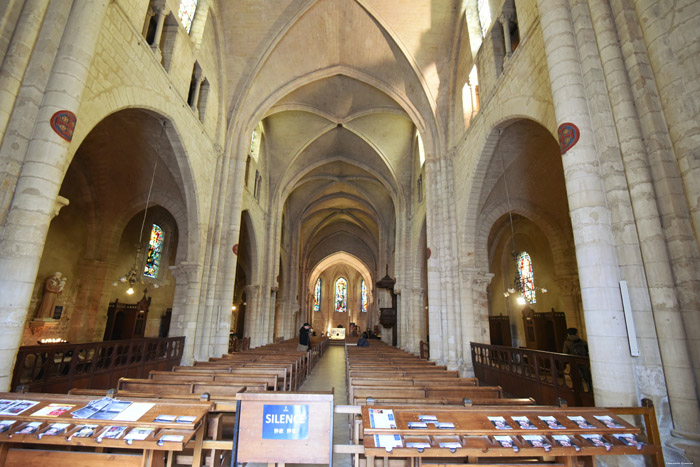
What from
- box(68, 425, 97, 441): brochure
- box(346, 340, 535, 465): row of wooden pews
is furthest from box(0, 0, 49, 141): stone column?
box(346, 340, 535, 465): row of wooden pews

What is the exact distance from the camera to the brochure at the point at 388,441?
2.70 meters

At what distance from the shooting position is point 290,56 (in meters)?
13.9

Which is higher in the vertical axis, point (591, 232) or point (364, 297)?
point (364, 297)

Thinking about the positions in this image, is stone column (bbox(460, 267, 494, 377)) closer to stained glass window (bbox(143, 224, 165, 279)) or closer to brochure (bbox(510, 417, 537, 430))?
brochure (bbox(510, 417, 537, 430))

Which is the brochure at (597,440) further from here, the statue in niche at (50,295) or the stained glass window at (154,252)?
the stained glass window at (154,252)

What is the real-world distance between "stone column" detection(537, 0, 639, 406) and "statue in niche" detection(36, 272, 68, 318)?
1449 cm

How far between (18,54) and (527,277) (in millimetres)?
19426

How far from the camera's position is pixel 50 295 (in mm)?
11703

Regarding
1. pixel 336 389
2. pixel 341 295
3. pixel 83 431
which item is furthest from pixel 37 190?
pixel 341 295

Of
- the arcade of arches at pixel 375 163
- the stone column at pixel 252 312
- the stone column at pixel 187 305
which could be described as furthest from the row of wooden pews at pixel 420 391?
the stone column at pixel 252 312

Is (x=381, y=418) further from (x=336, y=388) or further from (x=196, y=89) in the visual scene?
(x=196, y=89)

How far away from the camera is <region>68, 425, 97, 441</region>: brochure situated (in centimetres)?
274

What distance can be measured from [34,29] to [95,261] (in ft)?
35.8

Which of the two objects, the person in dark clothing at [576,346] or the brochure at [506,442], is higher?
the person in dark clothing at [576,346]
